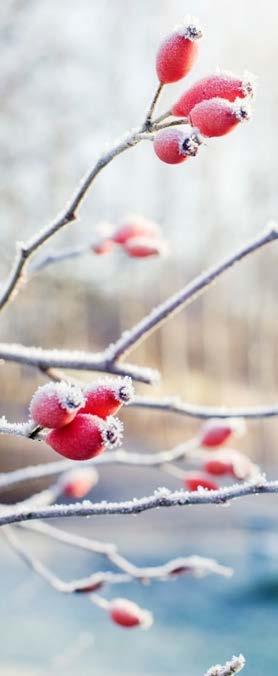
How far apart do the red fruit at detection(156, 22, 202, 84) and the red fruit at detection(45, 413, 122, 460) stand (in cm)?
16

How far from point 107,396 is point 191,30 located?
0.17 meters

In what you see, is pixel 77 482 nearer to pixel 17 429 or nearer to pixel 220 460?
pixel 220 460

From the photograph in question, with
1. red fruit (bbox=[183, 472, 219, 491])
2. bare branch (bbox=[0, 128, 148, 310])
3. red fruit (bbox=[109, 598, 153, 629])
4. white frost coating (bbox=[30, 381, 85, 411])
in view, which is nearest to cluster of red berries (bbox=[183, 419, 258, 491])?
red fruit (bbox=[183, 472, 219, 491])

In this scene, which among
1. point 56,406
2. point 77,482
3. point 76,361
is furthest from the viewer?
point 77,482

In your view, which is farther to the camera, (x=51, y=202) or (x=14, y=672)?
(x=51, y=202)

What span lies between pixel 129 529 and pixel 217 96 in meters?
2.01

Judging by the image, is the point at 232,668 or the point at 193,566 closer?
the point at 232,668

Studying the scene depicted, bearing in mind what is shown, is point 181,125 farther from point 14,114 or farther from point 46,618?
point 14,114

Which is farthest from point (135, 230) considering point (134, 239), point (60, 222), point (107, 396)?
point (107, 396)

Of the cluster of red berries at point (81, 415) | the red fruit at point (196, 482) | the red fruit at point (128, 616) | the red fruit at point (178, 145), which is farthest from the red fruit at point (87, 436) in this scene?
the red fruit at point (128, 616)

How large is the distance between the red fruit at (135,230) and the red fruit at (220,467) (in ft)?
0.64

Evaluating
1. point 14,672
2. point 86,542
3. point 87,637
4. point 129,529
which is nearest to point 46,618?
point 87,637

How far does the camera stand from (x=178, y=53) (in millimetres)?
391

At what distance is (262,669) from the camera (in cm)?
125
